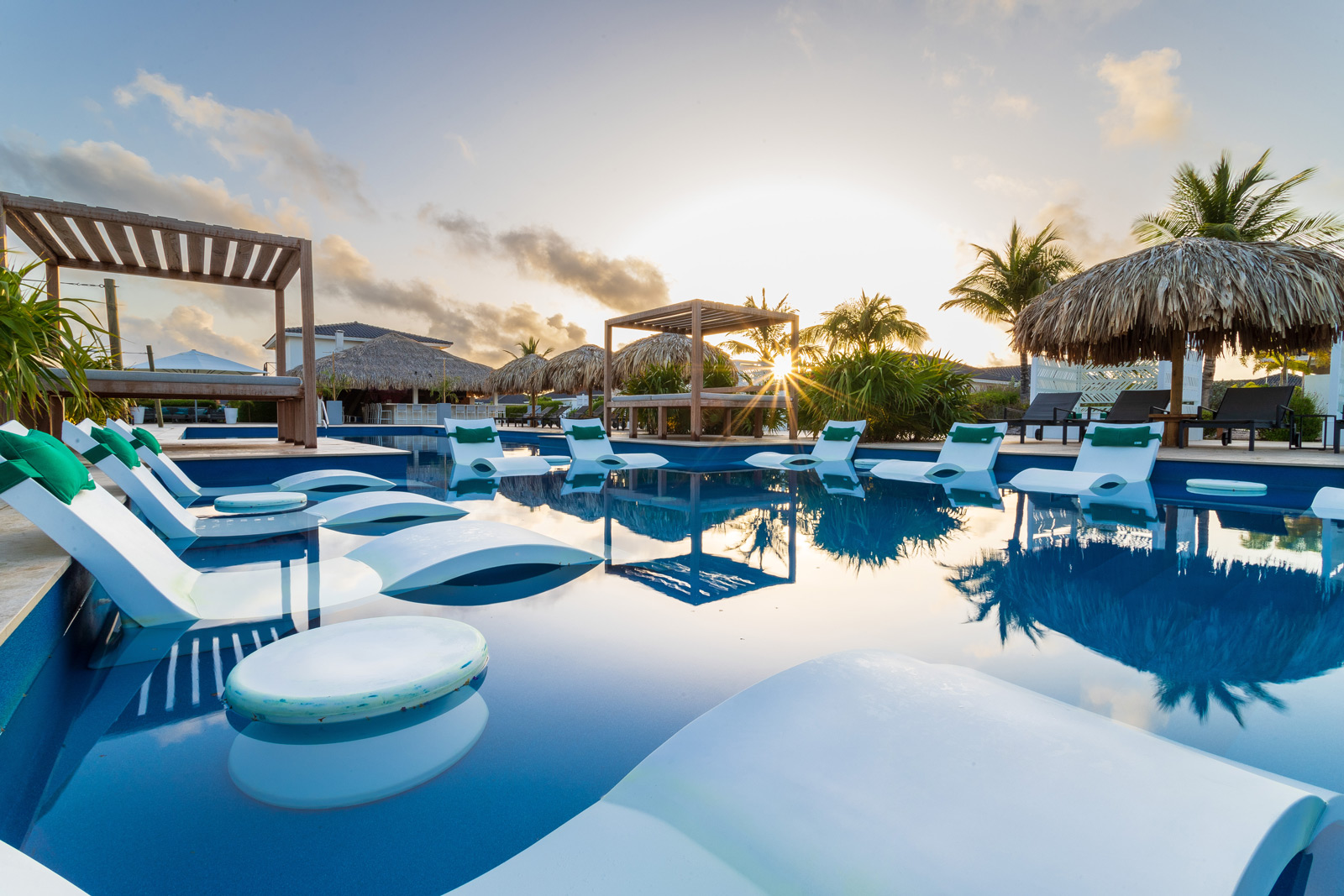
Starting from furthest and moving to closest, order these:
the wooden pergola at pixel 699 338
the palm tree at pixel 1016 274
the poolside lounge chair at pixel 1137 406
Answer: the palm tree at pixel 1016 274
the wooden pergola at pixel 699 338
the poolside lounge chair at pixel 1137 406

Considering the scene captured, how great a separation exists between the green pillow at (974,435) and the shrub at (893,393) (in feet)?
8.19

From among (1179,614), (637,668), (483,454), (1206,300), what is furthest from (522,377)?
(1179,614)

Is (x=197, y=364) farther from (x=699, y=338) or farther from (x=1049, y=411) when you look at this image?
(x=1049, y=411)

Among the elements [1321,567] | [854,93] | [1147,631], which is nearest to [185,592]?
[1147,631]

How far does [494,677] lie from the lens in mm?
1939

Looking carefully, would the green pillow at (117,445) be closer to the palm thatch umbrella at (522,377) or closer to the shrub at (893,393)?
the shrub at (893,393)

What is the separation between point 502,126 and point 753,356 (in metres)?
12.4

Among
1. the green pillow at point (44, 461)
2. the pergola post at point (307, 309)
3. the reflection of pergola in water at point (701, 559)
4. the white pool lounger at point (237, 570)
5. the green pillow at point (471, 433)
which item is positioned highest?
the pergola post at point (307, 309)

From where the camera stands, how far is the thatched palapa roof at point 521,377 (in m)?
22.4

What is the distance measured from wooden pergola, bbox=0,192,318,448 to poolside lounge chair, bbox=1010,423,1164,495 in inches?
310

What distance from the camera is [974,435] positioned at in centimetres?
798

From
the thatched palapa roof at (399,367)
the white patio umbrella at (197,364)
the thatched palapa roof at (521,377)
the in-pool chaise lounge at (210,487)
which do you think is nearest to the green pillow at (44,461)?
the in-pool chaise lounge at (210,487)

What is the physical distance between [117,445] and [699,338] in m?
8.57

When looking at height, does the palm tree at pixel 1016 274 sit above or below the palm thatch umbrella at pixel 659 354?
above
